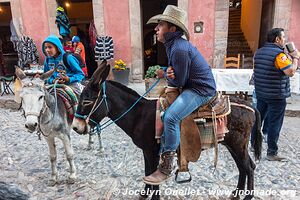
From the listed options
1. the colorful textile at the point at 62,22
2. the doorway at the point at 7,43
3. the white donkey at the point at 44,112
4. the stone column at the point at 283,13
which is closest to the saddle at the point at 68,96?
the white donkey at the point at 44,112

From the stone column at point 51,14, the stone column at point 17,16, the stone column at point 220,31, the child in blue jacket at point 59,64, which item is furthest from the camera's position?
the stone column at point 17,16

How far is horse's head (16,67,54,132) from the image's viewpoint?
→ 108 inches

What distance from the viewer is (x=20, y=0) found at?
941 centimetres

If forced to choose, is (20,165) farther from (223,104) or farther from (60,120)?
(223,104)

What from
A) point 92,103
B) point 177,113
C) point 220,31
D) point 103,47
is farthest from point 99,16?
point 177,113

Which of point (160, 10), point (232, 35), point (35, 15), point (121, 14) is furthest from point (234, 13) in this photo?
point (35, 15)

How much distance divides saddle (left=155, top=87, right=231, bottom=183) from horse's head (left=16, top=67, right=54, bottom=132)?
1397 millimetres

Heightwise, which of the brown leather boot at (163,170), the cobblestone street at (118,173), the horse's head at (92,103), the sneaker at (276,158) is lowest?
the cobblestone street at (118,173)

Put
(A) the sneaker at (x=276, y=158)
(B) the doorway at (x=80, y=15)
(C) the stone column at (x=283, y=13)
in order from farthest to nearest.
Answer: (B) the doorway at (x=80, y=15), (C) the stone column at (x=283, y=13), (A) the sneaker at (x=276, y=158)

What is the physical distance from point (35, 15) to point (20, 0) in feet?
2.62

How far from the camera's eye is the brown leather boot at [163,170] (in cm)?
258

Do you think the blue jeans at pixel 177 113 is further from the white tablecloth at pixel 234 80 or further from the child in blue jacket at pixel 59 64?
the white tablecloth at pixel 234 80

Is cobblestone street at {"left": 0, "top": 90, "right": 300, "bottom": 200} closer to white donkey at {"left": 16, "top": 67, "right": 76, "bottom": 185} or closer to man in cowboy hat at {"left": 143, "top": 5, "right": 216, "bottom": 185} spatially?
white donkey at {"left": 16, "top": 67, "right": 76, "bottom": 185}

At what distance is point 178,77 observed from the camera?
2.39 metres
